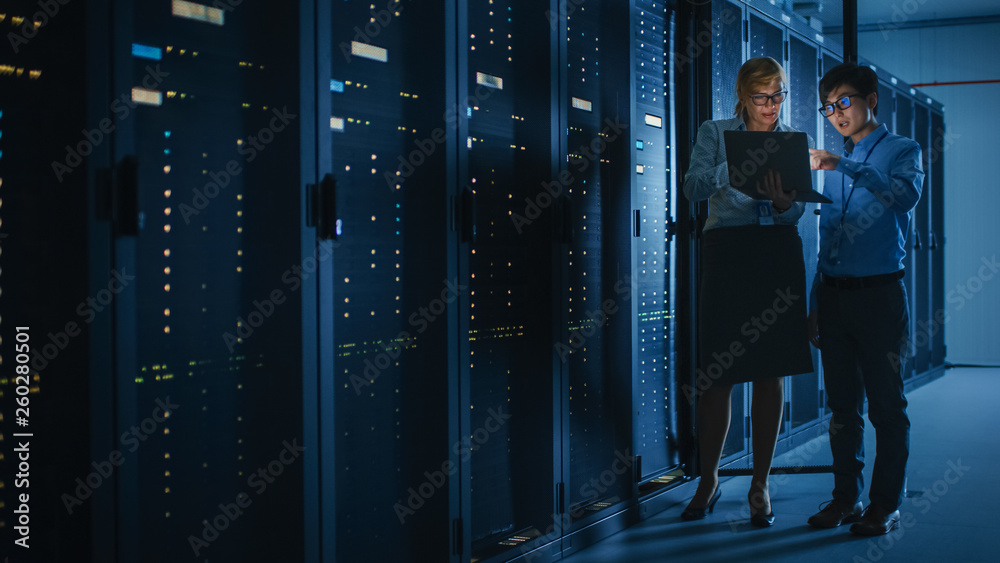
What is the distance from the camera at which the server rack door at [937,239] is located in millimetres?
7059

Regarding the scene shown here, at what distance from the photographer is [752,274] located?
272 cm

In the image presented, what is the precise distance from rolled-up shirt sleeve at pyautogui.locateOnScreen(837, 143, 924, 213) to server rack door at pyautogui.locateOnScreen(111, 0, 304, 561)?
5.94 ft

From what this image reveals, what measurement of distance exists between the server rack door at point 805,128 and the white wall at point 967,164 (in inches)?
159

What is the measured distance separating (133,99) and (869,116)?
2375 millimetres

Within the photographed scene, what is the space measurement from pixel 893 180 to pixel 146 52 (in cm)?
225

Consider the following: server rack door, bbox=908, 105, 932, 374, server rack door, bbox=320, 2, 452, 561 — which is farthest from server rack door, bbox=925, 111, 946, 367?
server rack door, bbox=320, 2, 452, 561

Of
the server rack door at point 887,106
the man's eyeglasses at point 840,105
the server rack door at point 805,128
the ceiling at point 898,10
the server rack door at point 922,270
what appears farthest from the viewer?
the ceiling at point 898,10

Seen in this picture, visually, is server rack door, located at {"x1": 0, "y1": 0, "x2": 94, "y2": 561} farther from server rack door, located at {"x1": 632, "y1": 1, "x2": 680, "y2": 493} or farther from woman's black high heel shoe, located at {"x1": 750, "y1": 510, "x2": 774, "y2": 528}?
woman's black high heel shoe, located at {"x1": 750, "y1": 510, "x2": 774, "y2": 528}

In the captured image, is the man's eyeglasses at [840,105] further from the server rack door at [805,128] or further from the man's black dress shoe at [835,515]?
the server rack door at [805,128]

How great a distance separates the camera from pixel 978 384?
6.68m

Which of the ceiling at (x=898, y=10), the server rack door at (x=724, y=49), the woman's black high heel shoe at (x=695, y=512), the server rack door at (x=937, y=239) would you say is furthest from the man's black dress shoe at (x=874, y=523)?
the ceiling at (x=898, y=10)

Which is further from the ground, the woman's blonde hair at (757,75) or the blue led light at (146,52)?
the woman's blonde hair at (757,75)

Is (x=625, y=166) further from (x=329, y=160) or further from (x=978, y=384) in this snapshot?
(x=978, y=384)

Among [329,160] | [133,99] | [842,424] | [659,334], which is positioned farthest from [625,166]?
[133,99]
